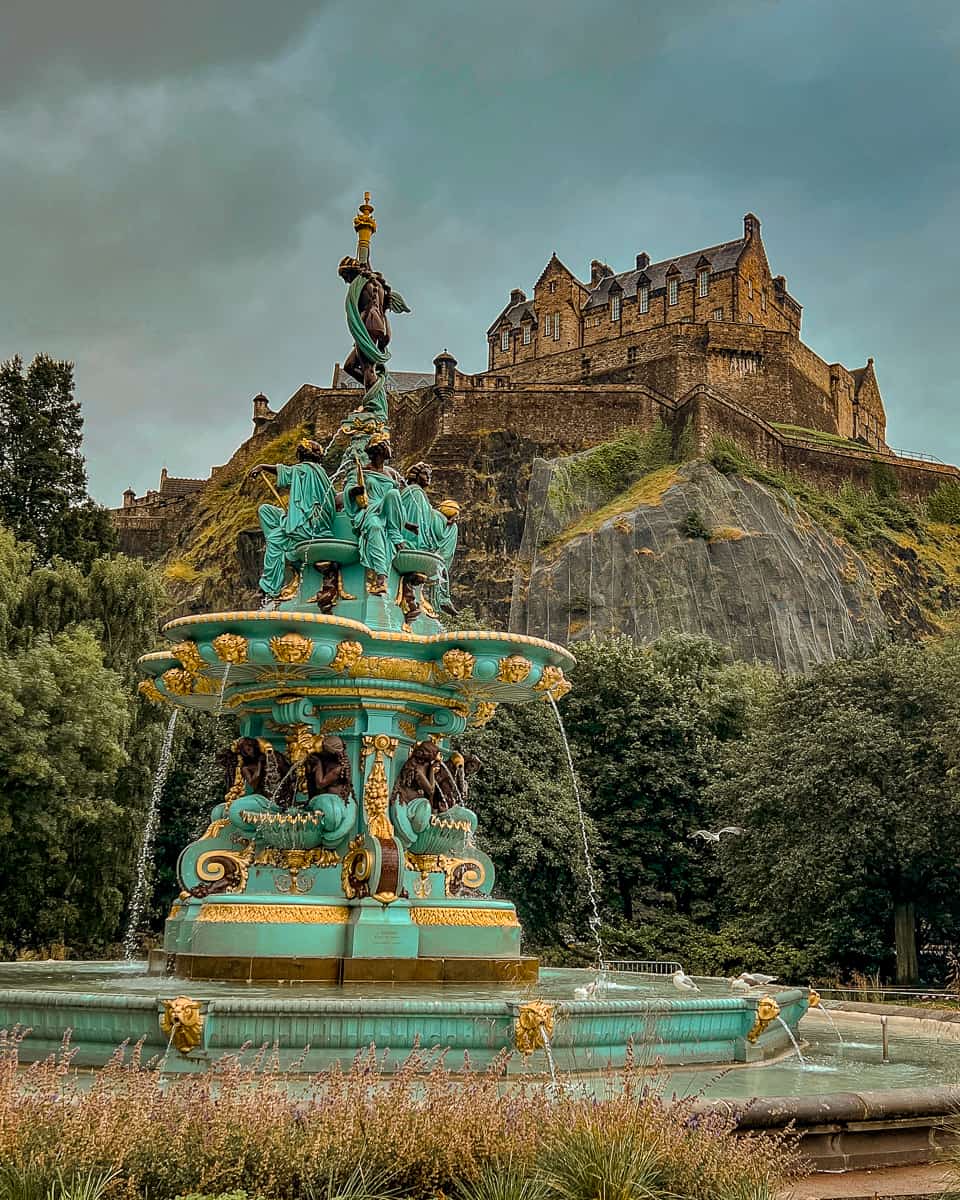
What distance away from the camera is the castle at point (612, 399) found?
75.1 meters

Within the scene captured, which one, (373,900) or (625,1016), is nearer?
(625,1016)

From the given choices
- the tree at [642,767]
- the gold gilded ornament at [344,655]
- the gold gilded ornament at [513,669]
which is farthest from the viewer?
the tree at [642,767]

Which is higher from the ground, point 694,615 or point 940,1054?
point 694,615

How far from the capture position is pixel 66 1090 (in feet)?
19.6

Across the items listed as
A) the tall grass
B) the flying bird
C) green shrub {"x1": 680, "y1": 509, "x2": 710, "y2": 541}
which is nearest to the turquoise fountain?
the flying bird

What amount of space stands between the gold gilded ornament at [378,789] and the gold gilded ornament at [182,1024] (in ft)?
13.0

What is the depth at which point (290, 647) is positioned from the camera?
11.3m

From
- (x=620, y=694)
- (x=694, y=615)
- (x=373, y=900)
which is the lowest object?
(x=373, y=900)

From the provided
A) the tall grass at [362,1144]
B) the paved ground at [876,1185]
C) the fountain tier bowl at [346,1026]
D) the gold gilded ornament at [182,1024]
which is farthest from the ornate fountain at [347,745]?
the tall grass at [362,1144]

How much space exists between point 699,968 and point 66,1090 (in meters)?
24.8

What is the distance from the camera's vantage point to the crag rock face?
208 feet

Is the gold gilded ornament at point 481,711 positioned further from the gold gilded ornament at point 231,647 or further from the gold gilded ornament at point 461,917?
the gold gilded ornament at point 231,647

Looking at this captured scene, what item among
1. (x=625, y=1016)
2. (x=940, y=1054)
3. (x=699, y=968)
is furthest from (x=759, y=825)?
(x=625, y=1016)

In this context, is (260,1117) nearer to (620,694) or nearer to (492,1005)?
(492,1005)
